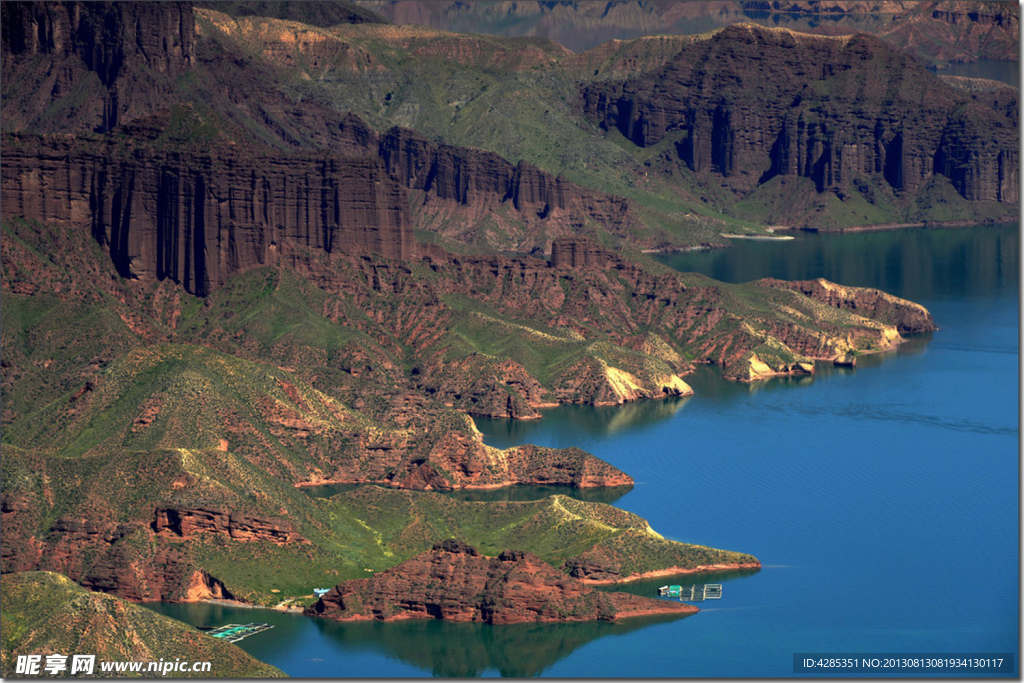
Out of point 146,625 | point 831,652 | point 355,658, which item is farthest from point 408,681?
point 831,652

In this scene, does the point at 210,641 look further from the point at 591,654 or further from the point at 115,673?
the point at 591,654

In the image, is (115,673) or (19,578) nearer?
(115,673)

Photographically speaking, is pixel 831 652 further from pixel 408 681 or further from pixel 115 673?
pixel 115 673

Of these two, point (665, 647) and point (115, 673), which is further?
point (665, 647)

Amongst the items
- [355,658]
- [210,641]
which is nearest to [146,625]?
[210,641]
